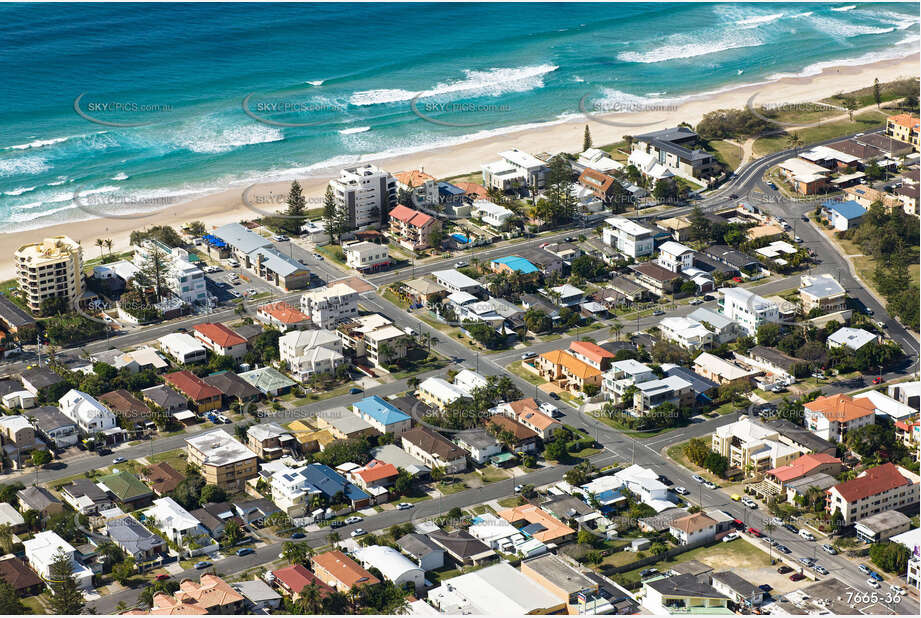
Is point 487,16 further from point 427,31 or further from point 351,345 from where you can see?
point 351,345

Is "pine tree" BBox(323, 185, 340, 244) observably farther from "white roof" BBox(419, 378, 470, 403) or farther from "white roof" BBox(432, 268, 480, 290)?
"white roof" BBox(419, 378, 470, 403)

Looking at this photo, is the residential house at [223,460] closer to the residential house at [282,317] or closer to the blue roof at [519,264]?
the residential house at [282,317]

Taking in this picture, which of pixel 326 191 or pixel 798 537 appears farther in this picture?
pixel 326 191

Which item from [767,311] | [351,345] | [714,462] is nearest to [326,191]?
[351,345]

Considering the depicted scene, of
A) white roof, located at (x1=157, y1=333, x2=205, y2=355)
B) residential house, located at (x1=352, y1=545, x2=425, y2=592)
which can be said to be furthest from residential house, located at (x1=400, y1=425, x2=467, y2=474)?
white roof, located at (x1=157, y1=333, x2=205, y2=355)

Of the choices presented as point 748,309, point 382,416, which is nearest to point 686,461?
point 382,416
